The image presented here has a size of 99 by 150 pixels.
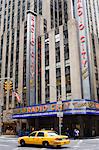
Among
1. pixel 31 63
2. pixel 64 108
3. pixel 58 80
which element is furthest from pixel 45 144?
pixel 31 63

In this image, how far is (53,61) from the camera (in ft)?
154

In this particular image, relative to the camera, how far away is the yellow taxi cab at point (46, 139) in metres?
19.2

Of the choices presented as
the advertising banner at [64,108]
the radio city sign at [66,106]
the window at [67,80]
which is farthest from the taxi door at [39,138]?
the window at [67,80]

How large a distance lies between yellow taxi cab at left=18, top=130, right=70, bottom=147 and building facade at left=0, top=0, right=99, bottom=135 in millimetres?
15069

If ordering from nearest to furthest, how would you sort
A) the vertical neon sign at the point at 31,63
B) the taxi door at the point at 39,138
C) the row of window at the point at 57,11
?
the taxi door at the point at 39,138 < the vertical neon sign at the point at 31,63 < the row of window at the point at 57,11

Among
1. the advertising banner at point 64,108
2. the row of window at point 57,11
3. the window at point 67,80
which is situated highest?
the row of window at point 57,11

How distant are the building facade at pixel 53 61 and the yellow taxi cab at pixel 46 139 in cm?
1507

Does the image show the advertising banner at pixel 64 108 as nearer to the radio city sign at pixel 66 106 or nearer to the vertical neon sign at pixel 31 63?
the radio city sign at pixel 66 106

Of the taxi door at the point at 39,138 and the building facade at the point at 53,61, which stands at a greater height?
the building facade at the point at 53,61

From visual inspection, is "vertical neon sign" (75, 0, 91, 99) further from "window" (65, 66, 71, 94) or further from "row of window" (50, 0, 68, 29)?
"row of window" (50, 0, 68, 29)

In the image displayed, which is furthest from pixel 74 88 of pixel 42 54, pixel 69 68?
pixel 42 54

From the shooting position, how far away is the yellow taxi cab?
19.2m

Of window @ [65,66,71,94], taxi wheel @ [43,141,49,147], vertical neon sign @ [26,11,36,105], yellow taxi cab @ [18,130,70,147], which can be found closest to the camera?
yellow taxi cab @ [18,130,70,147]

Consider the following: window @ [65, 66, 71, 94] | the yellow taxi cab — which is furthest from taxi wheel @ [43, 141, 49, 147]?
window @ [65, 66, 71, 94]
